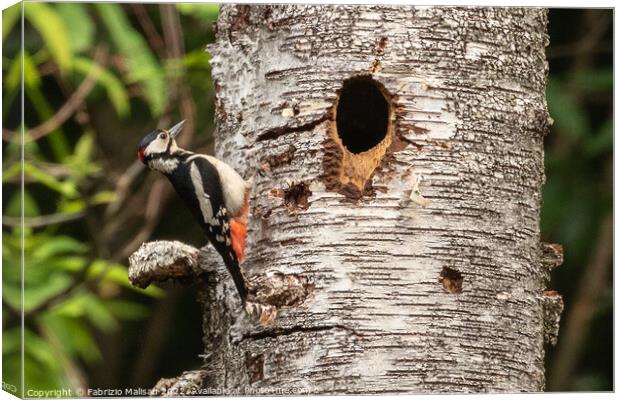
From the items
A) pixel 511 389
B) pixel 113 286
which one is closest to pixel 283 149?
pixel 511 389

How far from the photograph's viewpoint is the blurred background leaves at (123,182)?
14.8ft

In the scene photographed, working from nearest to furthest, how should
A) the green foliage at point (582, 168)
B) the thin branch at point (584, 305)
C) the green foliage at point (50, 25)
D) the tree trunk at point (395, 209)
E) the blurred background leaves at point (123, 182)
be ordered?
1. the tree trunk at point (395, 209)
2. the green foliage at point (50, 25)
3. the blurred background leaves at point (123, 182)
4. the green foliage at point (582, 168)
5. the thin branch at point (584, 305)

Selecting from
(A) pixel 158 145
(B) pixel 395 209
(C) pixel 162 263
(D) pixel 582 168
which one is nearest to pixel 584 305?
(D) pixel 582 168

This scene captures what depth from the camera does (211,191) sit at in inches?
158

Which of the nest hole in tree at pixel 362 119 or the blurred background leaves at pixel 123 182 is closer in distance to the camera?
the nest hole in tree at pixel 362 119

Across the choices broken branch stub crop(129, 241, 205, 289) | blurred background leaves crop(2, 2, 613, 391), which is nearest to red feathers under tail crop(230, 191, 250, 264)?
broken branch stub crop(129, 241, 205, 289)

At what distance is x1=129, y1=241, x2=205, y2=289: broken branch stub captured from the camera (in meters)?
3.77

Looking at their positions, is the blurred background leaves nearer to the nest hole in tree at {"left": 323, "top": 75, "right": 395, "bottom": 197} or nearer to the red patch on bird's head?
the red patch on bird's head

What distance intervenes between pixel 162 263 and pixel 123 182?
2.01 m

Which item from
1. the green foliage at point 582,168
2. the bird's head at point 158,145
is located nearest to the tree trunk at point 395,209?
the bird's head at point 158,145

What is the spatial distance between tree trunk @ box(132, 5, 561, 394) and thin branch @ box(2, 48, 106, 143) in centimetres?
125

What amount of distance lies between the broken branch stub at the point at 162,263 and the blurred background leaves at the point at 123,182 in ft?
1.86

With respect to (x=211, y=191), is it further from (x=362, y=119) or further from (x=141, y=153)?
(x=362, y=119)

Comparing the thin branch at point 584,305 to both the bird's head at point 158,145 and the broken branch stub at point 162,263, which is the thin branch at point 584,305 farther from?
the bird's head at point 158,145
